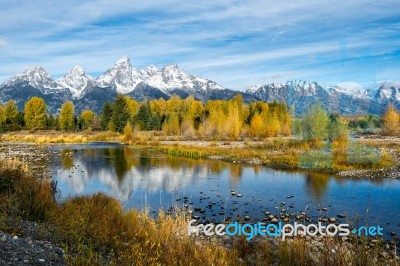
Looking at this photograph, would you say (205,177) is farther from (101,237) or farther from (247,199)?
(101,237)

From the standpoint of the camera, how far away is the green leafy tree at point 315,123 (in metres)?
45.7

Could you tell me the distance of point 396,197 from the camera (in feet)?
67.4

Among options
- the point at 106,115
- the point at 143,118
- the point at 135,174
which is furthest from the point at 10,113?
the point at 135,174

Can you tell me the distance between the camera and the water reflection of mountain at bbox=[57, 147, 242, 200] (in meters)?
23.4

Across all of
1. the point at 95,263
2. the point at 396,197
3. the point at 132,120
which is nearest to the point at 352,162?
the point at 396,197

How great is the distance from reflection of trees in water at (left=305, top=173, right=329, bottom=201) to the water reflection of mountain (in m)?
5.14

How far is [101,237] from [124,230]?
135cm

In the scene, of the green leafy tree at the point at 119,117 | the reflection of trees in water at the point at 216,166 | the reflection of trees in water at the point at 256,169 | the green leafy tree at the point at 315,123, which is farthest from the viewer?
the green leafy tree at the point at 119,117

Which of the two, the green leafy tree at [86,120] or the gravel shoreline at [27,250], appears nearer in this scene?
the gravel shoreline at [27,250]

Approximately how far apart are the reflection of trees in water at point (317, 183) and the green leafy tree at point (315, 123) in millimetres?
17515

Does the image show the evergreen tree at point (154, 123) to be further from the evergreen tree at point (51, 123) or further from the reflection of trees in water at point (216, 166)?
the reflection of trees in water at point (216, 166)

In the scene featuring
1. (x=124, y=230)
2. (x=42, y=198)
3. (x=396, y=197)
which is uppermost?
(x=42, y=198)

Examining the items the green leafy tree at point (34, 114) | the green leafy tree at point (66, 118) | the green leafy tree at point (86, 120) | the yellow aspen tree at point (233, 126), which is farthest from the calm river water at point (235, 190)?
the green leafy tree at point (86, 120)

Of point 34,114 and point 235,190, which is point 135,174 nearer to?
point 235,190
